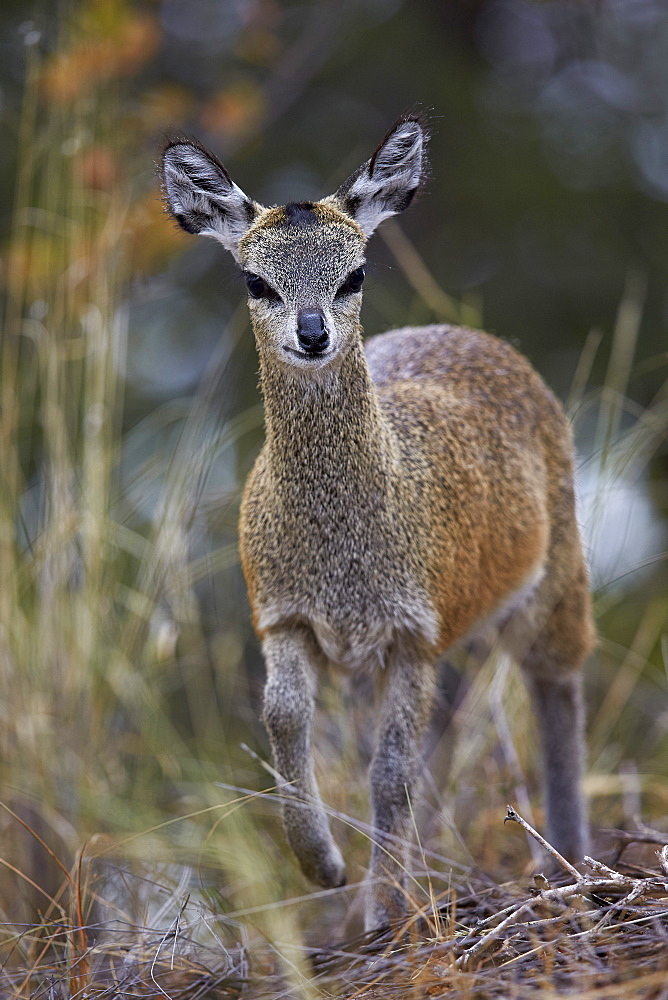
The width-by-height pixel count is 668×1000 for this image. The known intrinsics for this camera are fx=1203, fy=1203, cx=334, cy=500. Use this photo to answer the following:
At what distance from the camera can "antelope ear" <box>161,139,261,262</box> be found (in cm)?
486

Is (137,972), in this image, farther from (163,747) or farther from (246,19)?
(246,19)

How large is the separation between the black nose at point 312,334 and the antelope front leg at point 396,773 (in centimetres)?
139

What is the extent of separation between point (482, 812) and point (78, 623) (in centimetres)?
229

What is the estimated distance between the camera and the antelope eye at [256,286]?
468cm

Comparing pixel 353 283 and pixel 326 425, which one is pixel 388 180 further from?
pixel 326 425

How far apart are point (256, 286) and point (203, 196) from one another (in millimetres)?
522

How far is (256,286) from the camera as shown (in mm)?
4703

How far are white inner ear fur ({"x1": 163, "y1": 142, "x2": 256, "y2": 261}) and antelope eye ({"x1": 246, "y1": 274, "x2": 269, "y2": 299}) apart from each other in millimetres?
280

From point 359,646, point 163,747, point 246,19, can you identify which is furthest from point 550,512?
point 246,19

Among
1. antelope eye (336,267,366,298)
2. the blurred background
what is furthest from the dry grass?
antelope eye (336,267,366,298)

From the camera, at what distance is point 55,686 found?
609 centimetres

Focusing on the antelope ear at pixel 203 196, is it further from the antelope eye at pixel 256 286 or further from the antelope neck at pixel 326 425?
the antelope neck at pixel 326 425

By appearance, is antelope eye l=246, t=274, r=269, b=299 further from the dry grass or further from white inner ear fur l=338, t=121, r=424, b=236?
the dry grass

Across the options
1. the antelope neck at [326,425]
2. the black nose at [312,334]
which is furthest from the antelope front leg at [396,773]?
the black nose at [312,334]
